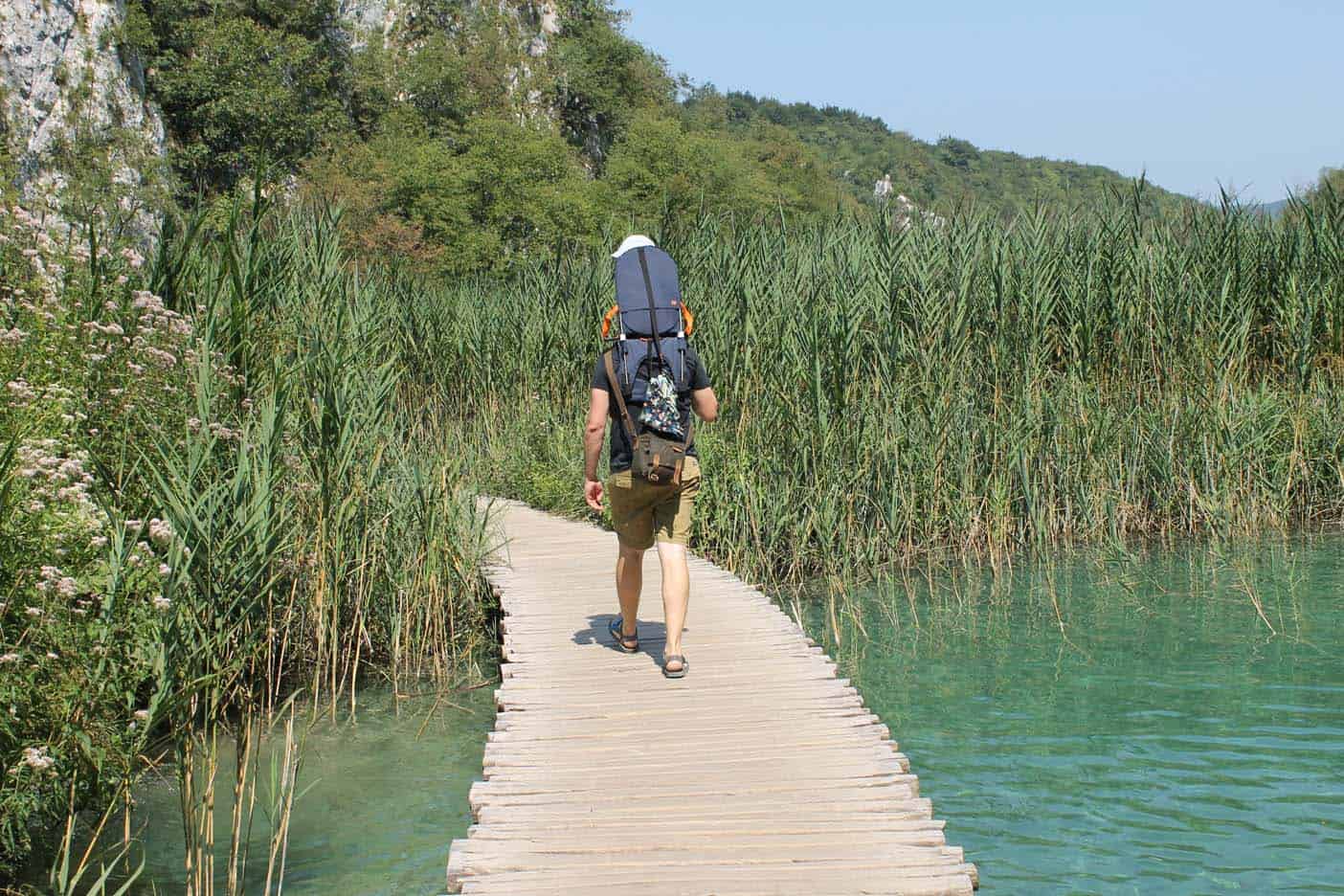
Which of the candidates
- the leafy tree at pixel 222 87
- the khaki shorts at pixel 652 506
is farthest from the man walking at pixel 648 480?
the leafy tree at pixel 222 87

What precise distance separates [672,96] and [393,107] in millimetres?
23706

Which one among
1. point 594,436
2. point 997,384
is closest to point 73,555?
point 594,436

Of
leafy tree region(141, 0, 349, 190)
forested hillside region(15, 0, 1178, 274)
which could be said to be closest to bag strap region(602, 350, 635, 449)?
forested hillside region(15, 0, 1178, 274)

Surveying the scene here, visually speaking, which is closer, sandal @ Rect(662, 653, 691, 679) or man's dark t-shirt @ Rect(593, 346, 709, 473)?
man's dark t-shirt @ Rect(593, 346, 709, 473)

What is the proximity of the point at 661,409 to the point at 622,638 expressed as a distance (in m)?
1.48

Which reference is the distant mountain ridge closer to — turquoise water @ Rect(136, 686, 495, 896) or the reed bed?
the reed bed

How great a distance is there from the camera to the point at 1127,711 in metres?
5.99

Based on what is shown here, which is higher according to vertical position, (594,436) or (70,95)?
(70,95)

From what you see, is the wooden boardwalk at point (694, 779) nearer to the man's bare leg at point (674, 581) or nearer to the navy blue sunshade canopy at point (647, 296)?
the man's bare leg at point (674, 581)

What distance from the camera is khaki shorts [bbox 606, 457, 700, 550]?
16.0 feet

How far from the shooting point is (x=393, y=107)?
147 ft

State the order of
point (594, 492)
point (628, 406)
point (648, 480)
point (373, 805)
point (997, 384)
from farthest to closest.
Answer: point (997, 384)
point (373, 805)
point (594, 492)
point (628, 406)
point (648, 480)

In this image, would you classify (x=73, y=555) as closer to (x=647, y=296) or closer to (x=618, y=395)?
(x=618, y=395)

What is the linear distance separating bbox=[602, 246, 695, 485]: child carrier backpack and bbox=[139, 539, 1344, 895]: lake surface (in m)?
1.80
